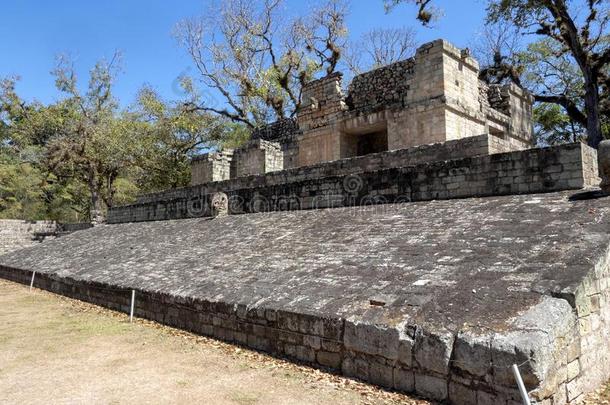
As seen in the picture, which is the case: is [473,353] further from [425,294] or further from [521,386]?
[425,294]

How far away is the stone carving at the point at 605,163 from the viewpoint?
18.2 feet

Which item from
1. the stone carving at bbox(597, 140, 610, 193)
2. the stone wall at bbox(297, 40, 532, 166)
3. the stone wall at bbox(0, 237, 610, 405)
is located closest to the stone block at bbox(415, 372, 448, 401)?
the stone wall at bbox(0, 237, 610, 405)

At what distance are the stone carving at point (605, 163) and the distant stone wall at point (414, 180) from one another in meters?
0.80

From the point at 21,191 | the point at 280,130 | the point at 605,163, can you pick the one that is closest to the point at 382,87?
the point at 280,130

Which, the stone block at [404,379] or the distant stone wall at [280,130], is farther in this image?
the distant stone wall at [280,130]

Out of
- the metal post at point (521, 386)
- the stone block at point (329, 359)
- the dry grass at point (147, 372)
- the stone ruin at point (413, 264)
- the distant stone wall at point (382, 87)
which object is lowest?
the dry grass at point (147, 372)

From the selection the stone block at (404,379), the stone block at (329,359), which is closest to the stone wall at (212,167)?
the stone block at (329,359)

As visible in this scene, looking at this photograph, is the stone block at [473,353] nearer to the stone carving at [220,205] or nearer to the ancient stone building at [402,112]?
the stone carving at [220,205]

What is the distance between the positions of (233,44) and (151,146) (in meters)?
8.97

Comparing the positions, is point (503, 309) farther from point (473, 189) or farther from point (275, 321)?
point (473, 189)

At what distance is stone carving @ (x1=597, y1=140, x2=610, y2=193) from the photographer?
18.2 ft

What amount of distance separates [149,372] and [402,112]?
11.7 m

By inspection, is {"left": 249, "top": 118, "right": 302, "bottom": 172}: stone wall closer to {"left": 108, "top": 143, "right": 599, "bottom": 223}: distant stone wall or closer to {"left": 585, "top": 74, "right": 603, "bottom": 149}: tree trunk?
{"left": 108, "top": 143, "right": 599, "bottom": 223}: distant stone wall

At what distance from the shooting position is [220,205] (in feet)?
42.9
